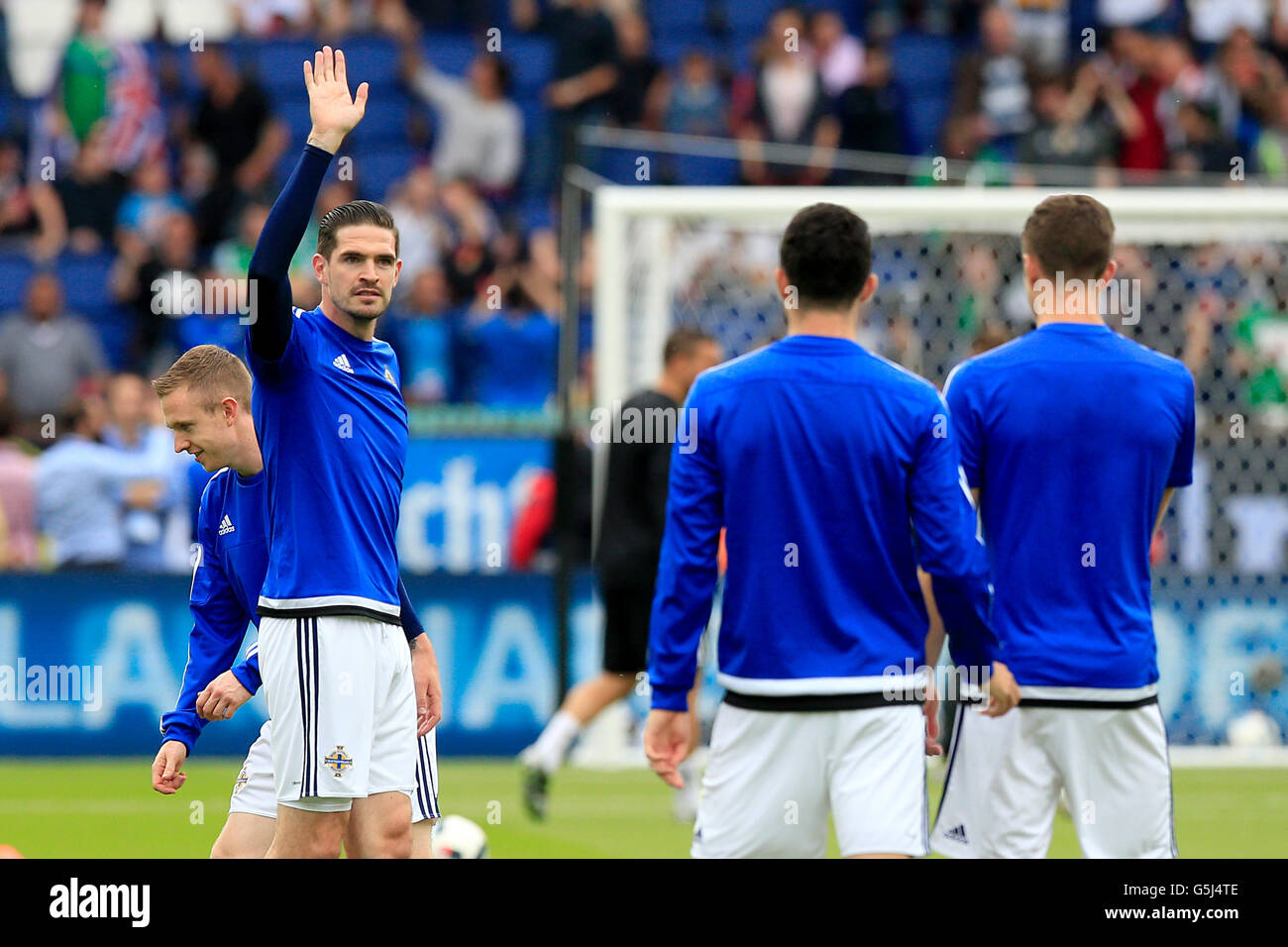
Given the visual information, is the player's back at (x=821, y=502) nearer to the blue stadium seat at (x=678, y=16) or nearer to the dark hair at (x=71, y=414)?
the dark hair at (x=71, y=414)

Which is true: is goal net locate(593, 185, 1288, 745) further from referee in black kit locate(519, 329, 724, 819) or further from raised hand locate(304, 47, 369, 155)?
raised hand locate(304, 47, 369, 155)

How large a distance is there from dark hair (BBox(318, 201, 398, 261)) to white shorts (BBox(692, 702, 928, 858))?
1.54 metres

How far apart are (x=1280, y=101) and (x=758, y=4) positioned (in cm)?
499

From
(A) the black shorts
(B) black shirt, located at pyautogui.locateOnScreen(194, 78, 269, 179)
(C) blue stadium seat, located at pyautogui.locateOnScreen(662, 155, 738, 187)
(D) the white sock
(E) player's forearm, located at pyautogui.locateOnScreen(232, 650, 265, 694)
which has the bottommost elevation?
(D) the white sock

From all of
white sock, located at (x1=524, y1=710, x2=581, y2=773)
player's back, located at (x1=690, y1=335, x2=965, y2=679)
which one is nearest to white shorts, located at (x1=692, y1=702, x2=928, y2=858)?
player's back, located at (x1=690, y1=335, x2=965, y2=679)

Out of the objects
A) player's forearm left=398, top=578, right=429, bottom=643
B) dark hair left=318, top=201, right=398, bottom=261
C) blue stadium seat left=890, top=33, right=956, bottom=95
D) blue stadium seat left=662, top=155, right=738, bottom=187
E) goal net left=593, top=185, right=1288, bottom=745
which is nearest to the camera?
dark hair left=318, top=201, right=398, bottom=261

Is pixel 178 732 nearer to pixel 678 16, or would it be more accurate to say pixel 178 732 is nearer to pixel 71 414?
pixel 71 414

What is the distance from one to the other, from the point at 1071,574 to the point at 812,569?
859mm

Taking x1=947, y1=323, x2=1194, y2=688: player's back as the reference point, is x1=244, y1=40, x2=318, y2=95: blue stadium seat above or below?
above

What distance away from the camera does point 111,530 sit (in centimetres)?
1213

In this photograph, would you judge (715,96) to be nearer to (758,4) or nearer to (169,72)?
(758,4)

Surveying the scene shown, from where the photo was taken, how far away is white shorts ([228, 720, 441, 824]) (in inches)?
202

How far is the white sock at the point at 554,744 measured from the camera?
907 cm
